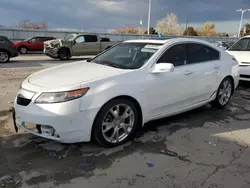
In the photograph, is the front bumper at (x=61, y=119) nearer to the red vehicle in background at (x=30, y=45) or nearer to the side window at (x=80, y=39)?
the side window at (x=80, y=39)

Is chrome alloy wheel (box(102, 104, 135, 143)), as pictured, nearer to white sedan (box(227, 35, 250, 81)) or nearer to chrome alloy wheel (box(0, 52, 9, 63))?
white sedan (box(227, 35, 250, 81))

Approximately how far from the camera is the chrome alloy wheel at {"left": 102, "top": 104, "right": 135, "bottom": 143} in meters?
3.43

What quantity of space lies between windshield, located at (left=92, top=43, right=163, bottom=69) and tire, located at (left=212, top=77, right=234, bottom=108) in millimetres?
1967

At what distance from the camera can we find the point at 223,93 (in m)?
5.41

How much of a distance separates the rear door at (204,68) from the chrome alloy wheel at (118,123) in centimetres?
156

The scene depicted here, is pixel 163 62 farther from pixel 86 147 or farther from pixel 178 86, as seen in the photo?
pixel 86 147

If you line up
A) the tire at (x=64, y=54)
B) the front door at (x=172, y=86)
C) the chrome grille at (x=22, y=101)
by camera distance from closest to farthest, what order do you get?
the chrome grille at (x=22, y=101), the front door at (x=172, y=86), the tire at (x=64, y=54)

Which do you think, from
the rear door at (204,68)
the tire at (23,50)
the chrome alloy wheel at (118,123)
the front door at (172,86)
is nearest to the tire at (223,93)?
the rear door at (204,68)

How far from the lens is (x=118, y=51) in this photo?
15.1 ft

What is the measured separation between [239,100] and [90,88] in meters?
4.67

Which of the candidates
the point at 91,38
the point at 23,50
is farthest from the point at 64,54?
the point at 23,50

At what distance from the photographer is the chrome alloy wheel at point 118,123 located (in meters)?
3.43

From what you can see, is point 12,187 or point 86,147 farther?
point 86,147

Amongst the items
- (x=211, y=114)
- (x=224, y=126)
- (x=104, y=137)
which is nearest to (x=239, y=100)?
(x=211, y=114)
